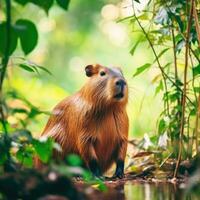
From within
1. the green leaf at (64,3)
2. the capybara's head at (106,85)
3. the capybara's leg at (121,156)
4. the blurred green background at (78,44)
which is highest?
the blurred green background at (78,44)

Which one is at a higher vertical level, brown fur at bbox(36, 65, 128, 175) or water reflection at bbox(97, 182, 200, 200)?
brown fur at bbox(36, 65, 128, 175)

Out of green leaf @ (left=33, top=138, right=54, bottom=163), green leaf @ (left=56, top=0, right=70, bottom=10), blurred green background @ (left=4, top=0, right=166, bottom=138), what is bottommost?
green leaf @ (left=33, top=138, right=54, bottom=163)

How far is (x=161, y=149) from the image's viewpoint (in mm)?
4746

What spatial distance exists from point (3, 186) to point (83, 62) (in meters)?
13.6

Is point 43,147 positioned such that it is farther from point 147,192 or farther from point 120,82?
point 120,82

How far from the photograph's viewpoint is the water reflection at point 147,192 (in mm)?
3112

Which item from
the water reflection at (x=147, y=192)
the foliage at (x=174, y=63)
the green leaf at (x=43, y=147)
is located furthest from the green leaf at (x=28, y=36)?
the foliage at (x=174, y=63)

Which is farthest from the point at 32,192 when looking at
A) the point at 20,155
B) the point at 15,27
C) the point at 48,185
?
the point at 20,155

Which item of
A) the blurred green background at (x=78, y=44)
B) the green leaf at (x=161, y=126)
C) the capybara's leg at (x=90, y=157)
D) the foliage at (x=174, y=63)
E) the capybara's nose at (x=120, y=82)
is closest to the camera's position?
the foliage at (x=174, y=63)

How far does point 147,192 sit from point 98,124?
1.44m

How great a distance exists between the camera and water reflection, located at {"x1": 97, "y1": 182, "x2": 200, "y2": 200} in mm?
3112

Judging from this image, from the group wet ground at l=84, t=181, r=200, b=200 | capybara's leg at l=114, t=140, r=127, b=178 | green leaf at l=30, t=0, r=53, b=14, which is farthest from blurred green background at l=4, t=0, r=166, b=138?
Answer: green leaf at l=30, t=0, r=53, b=14

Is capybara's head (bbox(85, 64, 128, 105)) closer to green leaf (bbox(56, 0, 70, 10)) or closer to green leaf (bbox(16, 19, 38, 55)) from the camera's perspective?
green leaf (bbox(56, 0, 70, 10))

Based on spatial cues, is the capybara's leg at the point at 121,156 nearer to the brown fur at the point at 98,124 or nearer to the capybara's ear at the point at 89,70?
the brown fur at the point at 98,124
